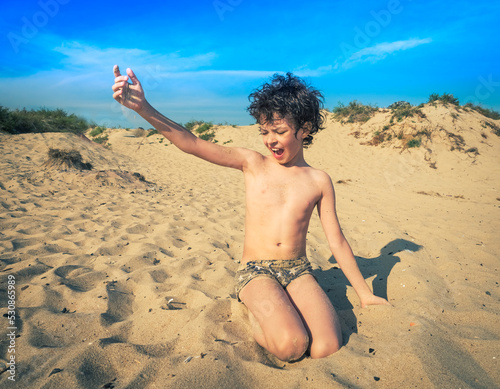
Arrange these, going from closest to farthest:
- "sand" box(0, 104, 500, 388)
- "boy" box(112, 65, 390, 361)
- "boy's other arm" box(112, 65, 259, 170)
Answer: "sand" box(0, 104, 500, 388)
"boy's other arm" box(112, 65, 259, 170)
"boy" box(112, 65, 390, 361)

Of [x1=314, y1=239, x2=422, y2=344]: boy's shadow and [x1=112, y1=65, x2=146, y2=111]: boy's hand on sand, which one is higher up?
[x1=112, y1=65, x2=146, y2=111]: boy's hand on sand

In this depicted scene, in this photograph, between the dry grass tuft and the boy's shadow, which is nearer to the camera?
the boy's shadow

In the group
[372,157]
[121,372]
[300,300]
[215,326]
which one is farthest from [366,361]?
[372,157]

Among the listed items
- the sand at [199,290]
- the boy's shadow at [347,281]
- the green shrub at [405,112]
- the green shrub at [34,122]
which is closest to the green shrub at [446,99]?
the green shrub at [405,112]

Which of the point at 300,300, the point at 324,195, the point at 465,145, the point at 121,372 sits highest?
the point at 465,145

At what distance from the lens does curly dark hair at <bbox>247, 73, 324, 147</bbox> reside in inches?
82.7

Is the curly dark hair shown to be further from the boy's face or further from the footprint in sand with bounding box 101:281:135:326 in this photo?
the footprint in sand with bounding box 101:281:135:326

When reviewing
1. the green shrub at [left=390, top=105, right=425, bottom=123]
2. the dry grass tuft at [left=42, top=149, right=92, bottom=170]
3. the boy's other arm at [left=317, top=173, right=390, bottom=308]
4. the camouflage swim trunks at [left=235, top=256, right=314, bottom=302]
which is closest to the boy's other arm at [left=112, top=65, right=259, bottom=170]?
the boy's other arm at [left=317, top=173, right=390, bottom=308]

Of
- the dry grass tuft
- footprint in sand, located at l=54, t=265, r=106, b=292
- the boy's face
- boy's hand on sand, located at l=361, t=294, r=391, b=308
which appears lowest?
footprint in sand, located at l=54, t=265, r=106, b=292

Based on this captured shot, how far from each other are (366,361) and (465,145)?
12.3 metres

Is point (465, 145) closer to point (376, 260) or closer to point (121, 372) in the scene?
point (376, 260)

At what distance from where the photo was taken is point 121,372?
1.54 meters

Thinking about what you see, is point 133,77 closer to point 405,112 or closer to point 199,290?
point 199,290

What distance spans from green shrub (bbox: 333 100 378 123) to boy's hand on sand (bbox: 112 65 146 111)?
14900 millimetres
